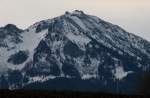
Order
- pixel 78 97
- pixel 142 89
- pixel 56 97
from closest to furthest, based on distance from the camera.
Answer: pixel 56 97 → pixel 78 97 → pixel 142 89

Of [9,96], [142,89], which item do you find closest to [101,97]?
[9,96]

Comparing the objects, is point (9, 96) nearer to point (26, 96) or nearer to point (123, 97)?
point (26, 96)

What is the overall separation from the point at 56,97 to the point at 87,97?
10710 mm

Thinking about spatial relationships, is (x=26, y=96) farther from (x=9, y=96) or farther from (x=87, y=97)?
(x=87, y=97)

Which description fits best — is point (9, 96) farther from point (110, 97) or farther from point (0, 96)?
point (110, 97)

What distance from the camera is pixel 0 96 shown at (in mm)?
110938

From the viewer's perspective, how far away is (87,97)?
12012 centimetres

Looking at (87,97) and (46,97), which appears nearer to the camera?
(46,97)

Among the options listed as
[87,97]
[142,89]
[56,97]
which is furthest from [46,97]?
[142,89]

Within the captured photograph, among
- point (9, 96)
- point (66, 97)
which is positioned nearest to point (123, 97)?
point (66, 97)

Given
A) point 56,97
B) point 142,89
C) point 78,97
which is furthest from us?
point 142,89

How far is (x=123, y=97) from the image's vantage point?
410ft

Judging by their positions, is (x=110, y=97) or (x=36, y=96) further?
(x=110, y=97)

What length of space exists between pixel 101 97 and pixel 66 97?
9.05 m
